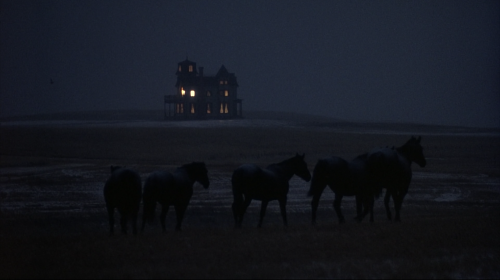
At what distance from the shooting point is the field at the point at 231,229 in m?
9.89

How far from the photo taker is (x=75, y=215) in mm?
19953

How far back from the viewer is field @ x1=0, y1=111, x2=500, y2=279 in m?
9.89

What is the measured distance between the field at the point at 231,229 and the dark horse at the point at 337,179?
0.87 metres

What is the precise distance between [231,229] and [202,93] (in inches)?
2985

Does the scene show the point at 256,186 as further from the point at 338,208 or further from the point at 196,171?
the point at 338,208

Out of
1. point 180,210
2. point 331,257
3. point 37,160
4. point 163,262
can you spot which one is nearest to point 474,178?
point 180,210

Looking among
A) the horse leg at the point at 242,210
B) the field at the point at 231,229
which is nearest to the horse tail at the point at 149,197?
the field at the point at 231,229

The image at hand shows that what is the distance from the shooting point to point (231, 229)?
50.0 ft

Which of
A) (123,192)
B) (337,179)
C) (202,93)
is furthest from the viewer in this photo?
(202,93)

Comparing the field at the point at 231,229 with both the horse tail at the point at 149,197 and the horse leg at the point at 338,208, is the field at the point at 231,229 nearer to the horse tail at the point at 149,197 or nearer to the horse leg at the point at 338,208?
the horse tail at the point at 149,197

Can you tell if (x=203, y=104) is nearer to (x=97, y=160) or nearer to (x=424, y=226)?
(x=97, y=160)

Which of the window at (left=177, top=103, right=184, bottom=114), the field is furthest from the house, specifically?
the field

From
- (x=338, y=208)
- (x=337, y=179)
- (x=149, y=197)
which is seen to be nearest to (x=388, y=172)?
(x=337, y=179)

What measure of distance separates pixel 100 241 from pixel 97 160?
96.8 ft
